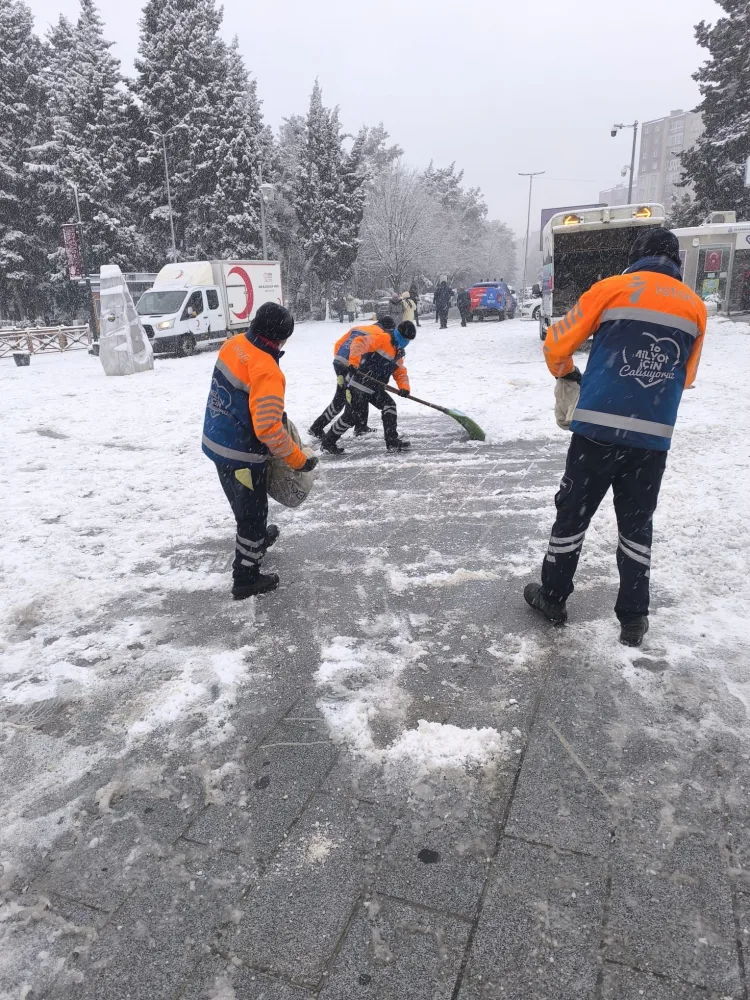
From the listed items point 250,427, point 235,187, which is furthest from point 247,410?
point 235,187

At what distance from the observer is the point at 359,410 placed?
7.29m

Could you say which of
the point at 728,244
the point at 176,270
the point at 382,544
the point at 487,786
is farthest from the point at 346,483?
the point at 728,244

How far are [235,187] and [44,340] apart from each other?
16.5m

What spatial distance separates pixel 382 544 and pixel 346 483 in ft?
5.32

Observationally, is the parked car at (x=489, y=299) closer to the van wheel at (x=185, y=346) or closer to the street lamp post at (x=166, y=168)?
the van wheel at (x=185, y=346)

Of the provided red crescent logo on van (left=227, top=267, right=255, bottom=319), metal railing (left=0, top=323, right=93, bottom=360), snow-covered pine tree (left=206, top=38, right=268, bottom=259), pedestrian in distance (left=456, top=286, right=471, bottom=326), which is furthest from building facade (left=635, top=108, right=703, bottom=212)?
metal railing (left=0, top=323, right=93, bottom=360)

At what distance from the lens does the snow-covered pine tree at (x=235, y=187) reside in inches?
1339

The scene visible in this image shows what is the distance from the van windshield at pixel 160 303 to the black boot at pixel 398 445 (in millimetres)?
13453

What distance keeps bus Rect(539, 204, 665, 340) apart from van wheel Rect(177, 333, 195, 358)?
994 centimetres

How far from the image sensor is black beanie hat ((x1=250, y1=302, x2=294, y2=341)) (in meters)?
3.59

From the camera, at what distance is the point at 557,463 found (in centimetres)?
647

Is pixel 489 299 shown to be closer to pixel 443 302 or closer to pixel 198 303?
pixel 443 302

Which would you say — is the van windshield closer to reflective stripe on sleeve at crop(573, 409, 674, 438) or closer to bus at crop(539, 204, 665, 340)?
bus at crop(539, 204, 665, 340)

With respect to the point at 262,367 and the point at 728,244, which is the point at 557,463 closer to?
the point at 262,367
